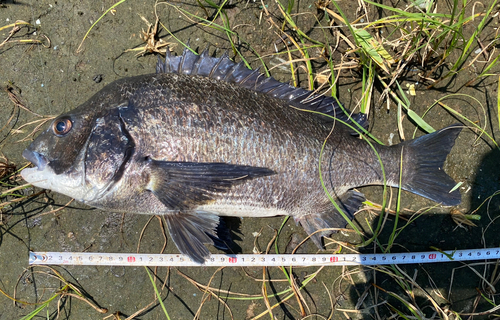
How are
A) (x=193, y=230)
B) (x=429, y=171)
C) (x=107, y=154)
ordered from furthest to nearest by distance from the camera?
1. (x=429, y=171)
2. (x=193, y=230)
3. (x=107, y=154)

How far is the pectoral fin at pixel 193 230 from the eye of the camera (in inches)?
84.4

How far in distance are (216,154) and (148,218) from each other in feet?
3.36

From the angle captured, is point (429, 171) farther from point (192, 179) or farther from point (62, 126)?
point (62, 126)

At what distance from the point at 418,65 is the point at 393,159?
94 cm

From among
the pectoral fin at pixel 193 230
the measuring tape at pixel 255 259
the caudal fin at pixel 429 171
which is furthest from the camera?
the measuring tape at pixel 255 259

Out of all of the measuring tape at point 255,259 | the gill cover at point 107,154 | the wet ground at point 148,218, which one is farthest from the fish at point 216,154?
the wet ground at point 148,218

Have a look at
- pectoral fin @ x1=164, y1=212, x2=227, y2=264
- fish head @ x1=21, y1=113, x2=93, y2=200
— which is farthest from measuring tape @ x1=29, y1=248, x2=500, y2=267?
fish head @ x1=21, y1=113, x2=93, y2=200

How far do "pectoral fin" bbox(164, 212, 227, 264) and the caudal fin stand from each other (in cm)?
160

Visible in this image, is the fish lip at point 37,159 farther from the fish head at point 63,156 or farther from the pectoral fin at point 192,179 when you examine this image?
the pectoral fin at point 192,179

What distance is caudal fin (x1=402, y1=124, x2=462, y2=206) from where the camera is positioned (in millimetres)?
2357

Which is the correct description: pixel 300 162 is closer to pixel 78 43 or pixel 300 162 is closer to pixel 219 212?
pixel 219 212

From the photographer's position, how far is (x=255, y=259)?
98.8 inches

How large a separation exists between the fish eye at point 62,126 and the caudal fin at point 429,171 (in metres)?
2.53

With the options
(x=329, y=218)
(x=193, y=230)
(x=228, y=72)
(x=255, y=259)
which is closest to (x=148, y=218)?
(x=193, y=230)
